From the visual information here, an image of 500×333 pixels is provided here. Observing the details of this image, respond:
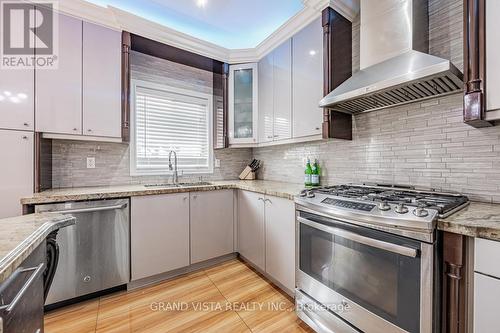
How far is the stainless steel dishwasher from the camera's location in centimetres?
174

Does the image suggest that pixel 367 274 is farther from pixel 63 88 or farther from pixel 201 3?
pixel 63 88

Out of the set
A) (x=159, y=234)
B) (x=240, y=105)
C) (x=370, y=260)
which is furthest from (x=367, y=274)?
(x=240, y=105)

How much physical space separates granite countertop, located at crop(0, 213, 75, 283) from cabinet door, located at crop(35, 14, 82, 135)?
3.97ft

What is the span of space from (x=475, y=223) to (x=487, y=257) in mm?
128

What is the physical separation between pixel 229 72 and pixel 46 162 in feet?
7.02

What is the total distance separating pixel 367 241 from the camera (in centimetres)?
120

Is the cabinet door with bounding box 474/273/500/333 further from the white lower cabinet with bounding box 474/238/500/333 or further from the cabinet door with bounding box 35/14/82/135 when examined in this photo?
the cabinet door with bounding box 35/14/82/135

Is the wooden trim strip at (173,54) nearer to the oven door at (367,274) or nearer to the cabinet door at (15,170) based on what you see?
the cabinet door at (15,170)

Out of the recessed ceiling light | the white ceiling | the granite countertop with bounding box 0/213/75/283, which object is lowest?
the granite countertop with bounding box 0/213/75/283

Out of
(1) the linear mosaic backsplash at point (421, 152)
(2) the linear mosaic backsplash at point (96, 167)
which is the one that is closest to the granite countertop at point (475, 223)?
(1) the linear mosaic backsplash at point (421, 152)

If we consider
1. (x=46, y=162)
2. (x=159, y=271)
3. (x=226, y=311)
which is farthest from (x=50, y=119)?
(x=226, y=311)

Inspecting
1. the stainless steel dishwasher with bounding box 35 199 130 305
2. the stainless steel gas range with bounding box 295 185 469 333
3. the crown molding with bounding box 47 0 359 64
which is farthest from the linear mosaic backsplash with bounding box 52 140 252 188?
the stainless steel gas range with bounding box 295 185 469 333

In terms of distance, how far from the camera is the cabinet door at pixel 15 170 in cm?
167

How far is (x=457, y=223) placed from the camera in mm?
933
